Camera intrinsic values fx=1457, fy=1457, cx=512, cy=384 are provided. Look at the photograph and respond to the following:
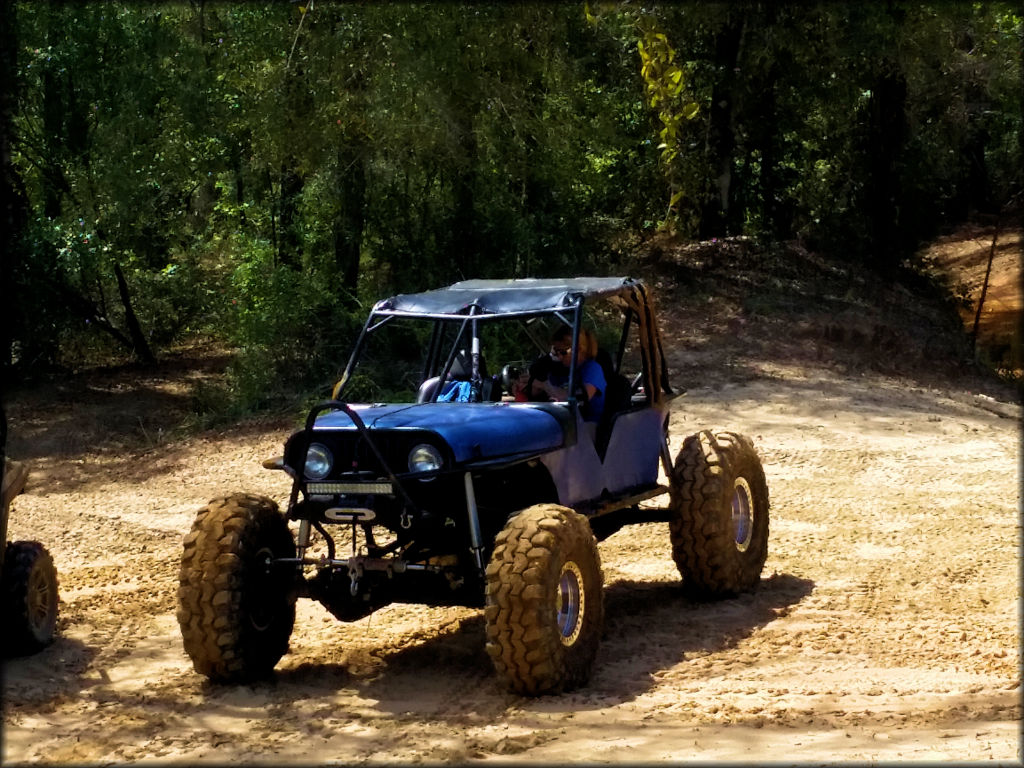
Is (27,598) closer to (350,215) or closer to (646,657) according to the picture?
(646,657)

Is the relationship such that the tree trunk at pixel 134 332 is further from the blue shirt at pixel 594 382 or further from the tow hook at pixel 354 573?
the tow hook at pixel 354 573

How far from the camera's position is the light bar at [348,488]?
6.21 meters

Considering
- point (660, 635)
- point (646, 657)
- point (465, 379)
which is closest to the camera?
point (646, 657)

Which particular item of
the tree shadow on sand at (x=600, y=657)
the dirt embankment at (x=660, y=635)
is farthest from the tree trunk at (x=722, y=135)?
the tree shadow on sand at (x=600, y=657)

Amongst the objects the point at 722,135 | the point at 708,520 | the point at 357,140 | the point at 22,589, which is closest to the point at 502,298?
the point at 708,520

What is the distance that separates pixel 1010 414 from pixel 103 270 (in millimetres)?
10330

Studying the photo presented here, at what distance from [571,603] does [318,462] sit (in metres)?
1.26

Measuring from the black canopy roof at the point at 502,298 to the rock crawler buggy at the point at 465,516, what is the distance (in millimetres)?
12

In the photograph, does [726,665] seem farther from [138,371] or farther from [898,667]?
[138,371]

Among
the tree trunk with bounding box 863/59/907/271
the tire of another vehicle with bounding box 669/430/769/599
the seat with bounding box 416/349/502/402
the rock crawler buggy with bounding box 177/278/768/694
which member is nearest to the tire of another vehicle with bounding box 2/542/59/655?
the rock crawler buggy with bounding box 177/278/768/694

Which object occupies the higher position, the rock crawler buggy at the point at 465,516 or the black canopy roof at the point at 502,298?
the black canopy roof at the point at 502,298

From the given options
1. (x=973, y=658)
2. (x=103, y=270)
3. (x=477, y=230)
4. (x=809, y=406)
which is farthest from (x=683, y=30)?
(x=973, y=658)

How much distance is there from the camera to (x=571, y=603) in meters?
6.30

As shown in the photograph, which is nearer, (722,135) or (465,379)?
(465,379)
